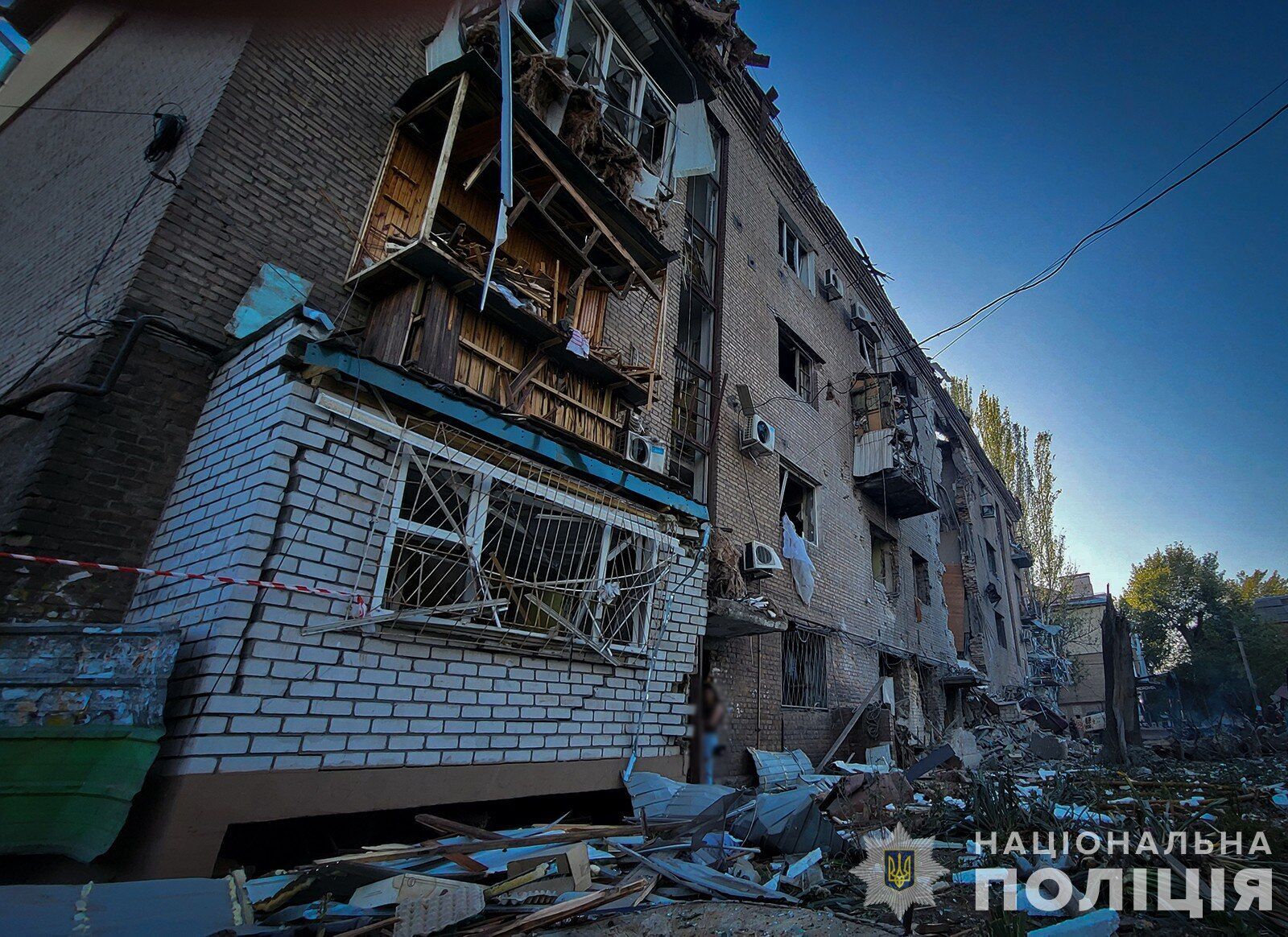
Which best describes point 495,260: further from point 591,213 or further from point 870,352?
point 870,352

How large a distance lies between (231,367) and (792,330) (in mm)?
11308

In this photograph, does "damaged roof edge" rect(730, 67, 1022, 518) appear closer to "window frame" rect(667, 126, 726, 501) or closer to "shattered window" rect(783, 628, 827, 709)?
"window frame" rect(667, 126, 726, 501)

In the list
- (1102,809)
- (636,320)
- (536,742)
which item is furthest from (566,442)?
(1102,809)

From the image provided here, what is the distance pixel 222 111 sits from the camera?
5469 millimetres

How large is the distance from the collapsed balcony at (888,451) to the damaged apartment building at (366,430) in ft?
17.2

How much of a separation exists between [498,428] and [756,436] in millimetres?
6153

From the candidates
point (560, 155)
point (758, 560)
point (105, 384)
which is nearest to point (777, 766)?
point (758, 560)

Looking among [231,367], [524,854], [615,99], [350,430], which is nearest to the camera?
[524,854]

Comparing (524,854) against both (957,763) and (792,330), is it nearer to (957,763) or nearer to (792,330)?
(957,763)

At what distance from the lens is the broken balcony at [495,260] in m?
5.55

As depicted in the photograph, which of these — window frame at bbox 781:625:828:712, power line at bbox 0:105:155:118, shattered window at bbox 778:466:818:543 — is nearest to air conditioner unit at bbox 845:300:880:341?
shattered window at bbox 778:466:818:543

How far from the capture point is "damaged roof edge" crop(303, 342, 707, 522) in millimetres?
4406

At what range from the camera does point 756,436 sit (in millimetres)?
10578

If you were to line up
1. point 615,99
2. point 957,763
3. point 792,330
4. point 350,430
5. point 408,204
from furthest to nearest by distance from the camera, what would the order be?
point 792,330, point 957,763, point 615,99, point 408,204, point 350,430
